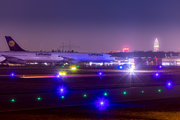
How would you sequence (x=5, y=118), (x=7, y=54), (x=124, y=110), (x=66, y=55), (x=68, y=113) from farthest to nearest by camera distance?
(x=66, y=55) < (x=7, y=54) < (x=124, y=110) < (x=68, y=113) < (x=5, y=118)

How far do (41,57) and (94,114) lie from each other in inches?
2877

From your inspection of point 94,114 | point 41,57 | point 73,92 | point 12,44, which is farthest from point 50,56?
point 94,114

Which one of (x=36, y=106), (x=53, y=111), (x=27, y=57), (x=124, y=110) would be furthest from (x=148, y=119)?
(x=27, y=57)

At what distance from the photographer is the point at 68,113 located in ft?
34.4

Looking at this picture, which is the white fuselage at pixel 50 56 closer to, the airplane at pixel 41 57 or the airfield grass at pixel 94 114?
the airplane at pixel 41 57

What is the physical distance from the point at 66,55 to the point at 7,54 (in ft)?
71.4

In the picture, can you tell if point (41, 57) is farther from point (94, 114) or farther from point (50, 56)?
point (94, 114)

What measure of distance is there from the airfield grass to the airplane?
68.6 metres

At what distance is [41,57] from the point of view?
81062 mm

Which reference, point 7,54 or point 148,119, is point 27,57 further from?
point 148,119

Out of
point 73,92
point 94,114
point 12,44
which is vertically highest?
point 12,44

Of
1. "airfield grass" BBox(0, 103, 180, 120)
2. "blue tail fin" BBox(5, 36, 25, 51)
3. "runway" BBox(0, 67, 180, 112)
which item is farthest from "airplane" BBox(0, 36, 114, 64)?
"airfield grass" BBox(0, 103, 180, 120)

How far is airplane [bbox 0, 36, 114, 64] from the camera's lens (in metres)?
78.5

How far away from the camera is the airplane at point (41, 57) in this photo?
258ft
